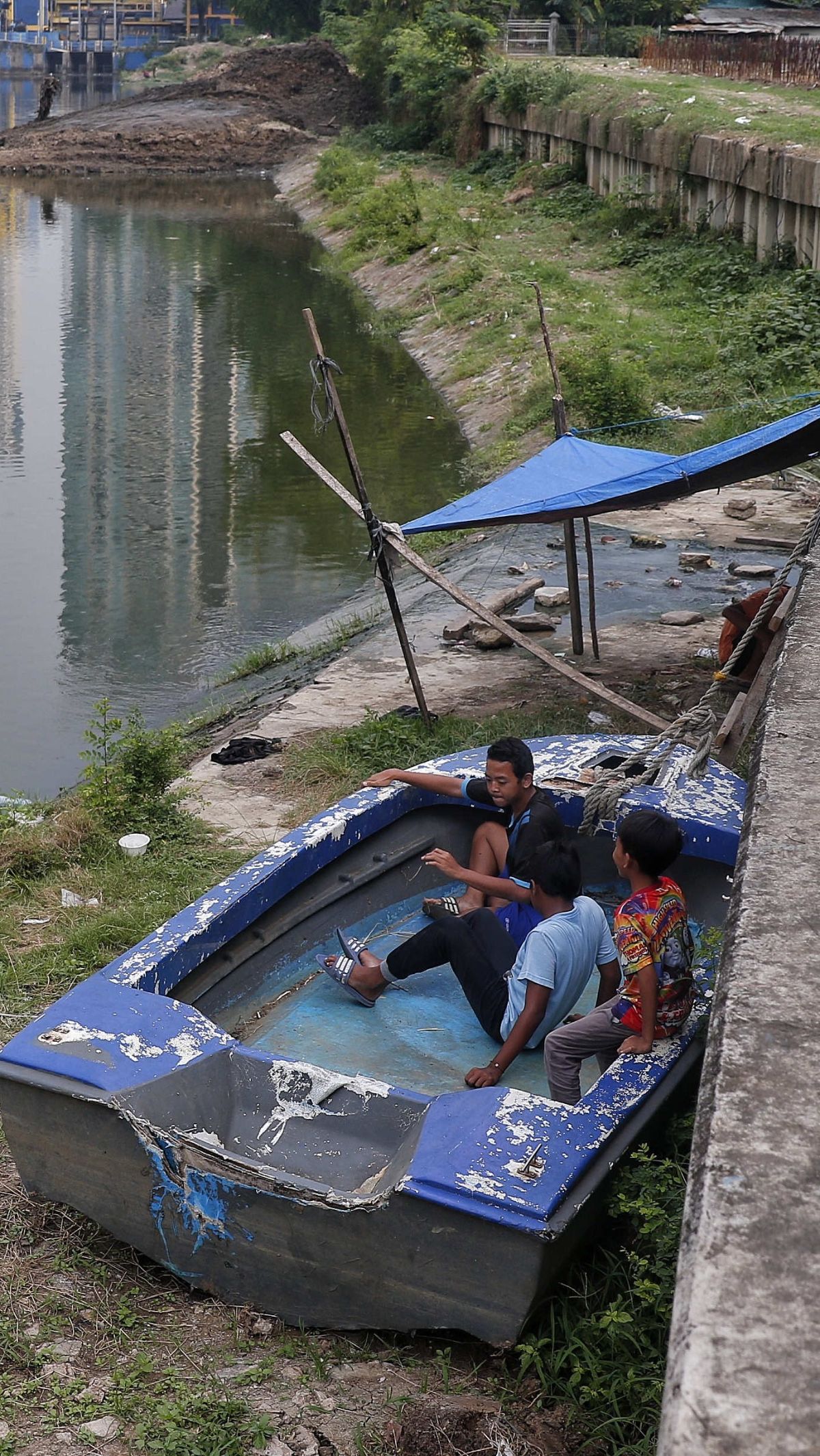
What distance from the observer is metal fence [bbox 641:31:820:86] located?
1056 inches

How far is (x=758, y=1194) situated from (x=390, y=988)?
10.1 ft

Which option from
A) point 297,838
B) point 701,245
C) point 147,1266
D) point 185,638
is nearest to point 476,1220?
point 147,1266

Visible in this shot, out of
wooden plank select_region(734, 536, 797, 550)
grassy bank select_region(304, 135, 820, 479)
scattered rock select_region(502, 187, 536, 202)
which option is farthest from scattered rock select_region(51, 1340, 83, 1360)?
scattered rock select_region(502, 187, 536, 202)

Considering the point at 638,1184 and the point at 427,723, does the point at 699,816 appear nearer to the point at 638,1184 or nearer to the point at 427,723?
the point at 638,1184

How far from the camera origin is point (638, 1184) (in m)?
3.47

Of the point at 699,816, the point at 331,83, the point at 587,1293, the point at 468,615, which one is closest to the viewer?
the point at 587,1293

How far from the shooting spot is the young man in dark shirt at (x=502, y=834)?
4.86 metres

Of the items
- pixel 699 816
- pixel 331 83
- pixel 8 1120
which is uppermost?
pixel 331 83

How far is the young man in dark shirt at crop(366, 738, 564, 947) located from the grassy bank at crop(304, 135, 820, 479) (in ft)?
12.3

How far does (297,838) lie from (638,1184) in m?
2.02

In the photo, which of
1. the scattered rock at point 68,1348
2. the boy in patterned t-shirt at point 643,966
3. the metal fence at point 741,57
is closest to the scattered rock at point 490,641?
the boy in patterned t-shirt at point 643,966

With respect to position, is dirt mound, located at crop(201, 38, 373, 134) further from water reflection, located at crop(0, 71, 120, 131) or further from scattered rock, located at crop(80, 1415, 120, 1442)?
scattered rock, located at crop(80, 1415, 120, 1442)

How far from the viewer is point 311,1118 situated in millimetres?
4043

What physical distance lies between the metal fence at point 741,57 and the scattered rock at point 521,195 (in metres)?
5.01
